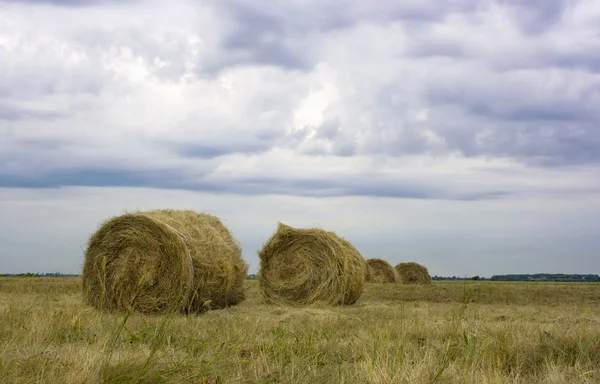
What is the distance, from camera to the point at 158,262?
35.1 ft

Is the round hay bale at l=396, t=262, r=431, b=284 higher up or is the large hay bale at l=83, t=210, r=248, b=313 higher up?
the large hay bale at l=83, t=210, r=248, b=313

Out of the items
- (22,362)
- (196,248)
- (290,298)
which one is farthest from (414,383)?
(290,298)

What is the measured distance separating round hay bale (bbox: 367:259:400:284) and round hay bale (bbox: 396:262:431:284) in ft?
6.25

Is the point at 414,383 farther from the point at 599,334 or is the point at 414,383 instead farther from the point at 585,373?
the point at 599,334

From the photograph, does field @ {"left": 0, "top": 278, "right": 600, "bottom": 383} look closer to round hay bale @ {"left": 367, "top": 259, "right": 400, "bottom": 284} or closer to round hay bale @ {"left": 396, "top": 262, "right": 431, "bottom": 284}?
round hay bale @ {"left": 367, "top": 259, "right": 400, "bottom": 284}

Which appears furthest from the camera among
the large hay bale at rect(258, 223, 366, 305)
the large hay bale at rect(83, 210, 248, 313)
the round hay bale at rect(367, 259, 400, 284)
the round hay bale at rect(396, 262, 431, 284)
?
the round hay bale at rect(396, 262, 431, 284)

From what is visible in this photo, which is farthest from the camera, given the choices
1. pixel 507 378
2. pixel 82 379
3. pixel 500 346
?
pixel 500 346

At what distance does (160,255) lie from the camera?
10.7 meters

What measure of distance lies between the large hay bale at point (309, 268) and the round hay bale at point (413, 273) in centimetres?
1430

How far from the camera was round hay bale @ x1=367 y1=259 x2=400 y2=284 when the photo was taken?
25509 millimetres

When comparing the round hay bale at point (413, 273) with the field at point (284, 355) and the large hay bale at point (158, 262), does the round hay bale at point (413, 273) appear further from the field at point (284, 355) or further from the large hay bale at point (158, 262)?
the field at point (284, 355)

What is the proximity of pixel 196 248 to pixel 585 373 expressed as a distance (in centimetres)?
791

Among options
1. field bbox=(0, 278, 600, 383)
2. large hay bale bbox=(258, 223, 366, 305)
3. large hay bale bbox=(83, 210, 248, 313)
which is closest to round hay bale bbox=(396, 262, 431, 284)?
large hay bale bbox=(258, 223, 366, 305)

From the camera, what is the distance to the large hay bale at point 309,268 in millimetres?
13375
